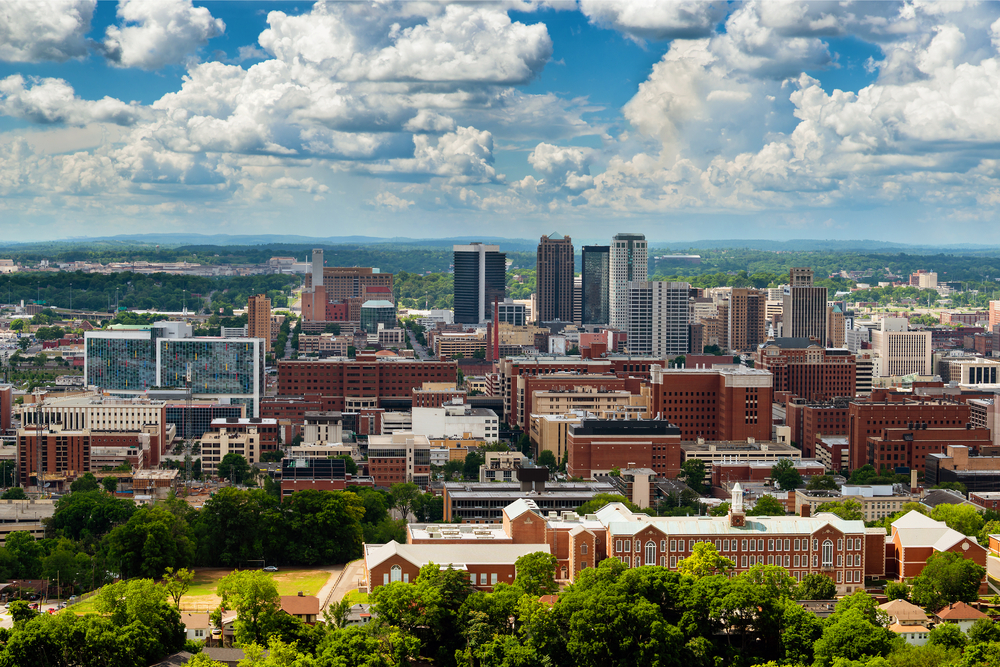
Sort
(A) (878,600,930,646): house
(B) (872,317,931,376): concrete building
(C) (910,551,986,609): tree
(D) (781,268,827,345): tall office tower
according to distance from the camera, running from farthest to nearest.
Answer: (D) (781,268,827,345): tall office tower, (B) (872,317,931,376): concrete building, (C) (910,551,986,609): tree, (A) (878,600,930,646): house

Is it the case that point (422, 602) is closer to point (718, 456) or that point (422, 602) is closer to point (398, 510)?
point (398, 510)

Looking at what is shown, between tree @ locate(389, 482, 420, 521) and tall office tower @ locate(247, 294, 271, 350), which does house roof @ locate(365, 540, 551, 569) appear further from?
tall office tower @ locate(247, 294, 271, 350)

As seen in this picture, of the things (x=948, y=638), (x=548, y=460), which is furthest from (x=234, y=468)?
(x=948, y=638)

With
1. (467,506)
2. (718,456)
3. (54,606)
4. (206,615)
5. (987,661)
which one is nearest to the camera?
(987,661)

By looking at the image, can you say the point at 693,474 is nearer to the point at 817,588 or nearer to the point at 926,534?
the point at 926,534

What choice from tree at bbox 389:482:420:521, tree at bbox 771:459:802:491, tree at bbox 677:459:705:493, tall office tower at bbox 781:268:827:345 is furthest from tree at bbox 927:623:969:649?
tall office tower at bbox 781:268:827:345

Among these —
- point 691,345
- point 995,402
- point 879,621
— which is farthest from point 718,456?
point 691,345
